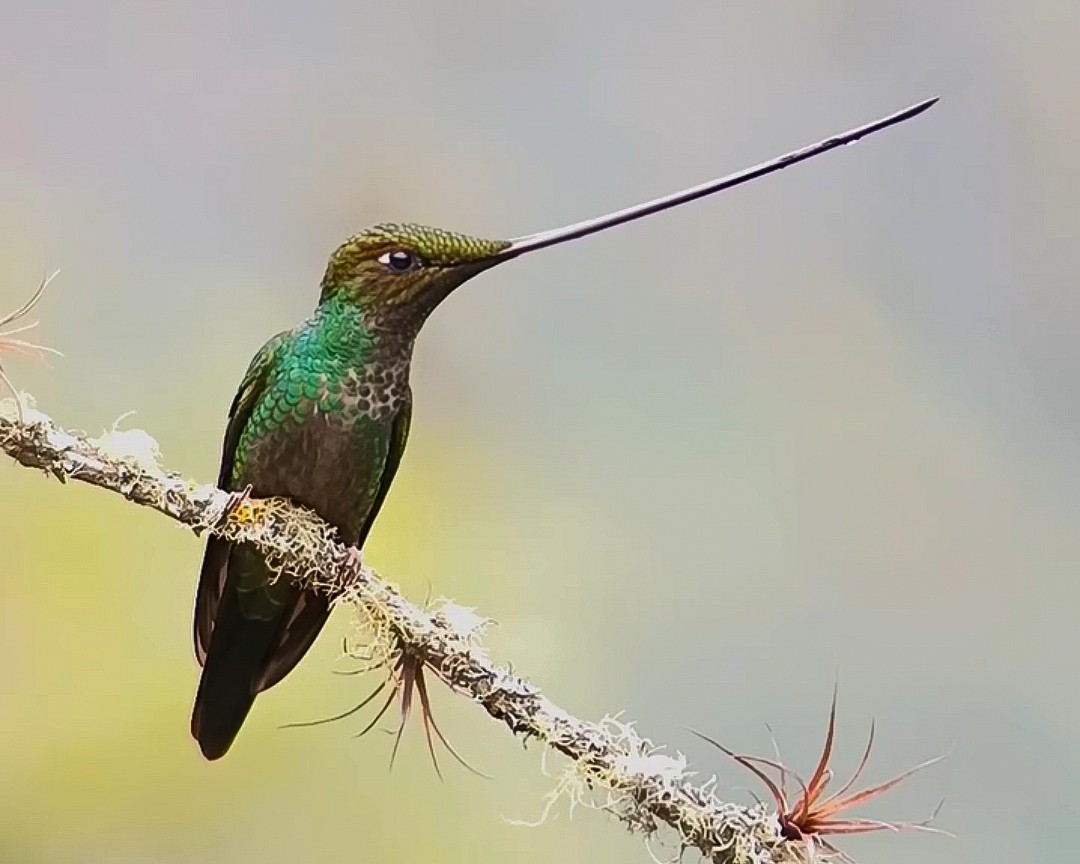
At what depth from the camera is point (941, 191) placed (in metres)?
1.73

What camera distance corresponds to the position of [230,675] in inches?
50.4

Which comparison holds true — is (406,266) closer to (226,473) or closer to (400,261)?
(400,261)

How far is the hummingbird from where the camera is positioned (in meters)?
1.16

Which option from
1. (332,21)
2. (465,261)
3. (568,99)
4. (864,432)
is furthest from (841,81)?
(465,261)

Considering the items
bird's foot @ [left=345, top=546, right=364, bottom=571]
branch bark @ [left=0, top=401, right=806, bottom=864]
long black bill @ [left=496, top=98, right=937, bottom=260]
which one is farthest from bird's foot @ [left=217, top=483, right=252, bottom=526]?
long black bill @ [left=496, top=98, right=937, bottom=260]

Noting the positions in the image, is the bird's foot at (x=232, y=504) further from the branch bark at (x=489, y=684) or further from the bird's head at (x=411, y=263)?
the bird's head at (x=411, y=263)

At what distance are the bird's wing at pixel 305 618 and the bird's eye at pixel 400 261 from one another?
0.55 ft

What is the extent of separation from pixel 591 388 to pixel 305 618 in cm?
60

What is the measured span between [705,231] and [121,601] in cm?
100

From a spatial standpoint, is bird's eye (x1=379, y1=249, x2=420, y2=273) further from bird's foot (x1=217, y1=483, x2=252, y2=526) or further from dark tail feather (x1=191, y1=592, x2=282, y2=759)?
dark tail feather (x1=191, y1=592, x2=282, y2=759)

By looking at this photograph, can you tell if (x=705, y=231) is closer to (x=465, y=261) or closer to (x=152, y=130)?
(x=465, y=261)

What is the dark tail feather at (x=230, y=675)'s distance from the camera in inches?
50.0

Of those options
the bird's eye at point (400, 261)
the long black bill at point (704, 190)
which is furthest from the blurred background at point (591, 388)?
the long black bill at point (704, 190)

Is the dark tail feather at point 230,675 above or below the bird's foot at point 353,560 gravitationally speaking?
below
